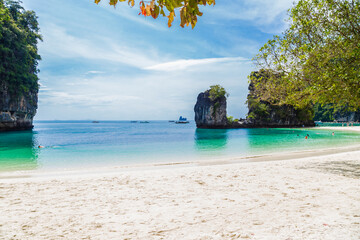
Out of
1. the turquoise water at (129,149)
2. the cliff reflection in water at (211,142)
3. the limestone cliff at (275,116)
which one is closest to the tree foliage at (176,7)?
the turquoise water at (129,149)

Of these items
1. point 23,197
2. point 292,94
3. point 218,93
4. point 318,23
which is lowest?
point 23,197

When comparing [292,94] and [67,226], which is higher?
[292,94]

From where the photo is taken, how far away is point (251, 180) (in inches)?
314

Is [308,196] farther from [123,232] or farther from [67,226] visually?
[67,226]

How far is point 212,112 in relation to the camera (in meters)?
81.8

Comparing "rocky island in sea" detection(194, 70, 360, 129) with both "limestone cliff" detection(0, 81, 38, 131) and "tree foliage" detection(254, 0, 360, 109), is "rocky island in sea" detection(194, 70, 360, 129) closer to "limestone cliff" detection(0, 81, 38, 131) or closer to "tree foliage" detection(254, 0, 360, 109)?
"limestone cliff" detection(0, 81, 38, 131)

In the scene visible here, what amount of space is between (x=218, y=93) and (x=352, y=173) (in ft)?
244

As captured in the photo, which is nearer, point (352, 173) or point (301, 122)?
point (352, 173)

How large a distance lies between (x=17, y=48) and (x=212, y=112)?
61.1 m

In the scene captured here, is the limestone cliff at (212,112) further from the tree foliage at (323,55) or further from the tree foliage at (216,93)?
the tree foliage at (323,55)

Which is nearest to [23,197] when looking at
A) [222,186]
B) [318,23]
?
[222,186]

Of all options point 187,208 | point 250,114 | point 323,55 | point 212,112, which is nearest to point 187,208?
point 187,208

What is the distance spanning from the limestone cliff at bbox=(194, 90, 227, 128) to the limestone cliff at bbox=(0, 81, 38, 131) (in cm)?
5679

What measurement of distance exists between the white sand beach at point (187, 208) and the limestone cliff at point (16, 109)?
52.9 m
